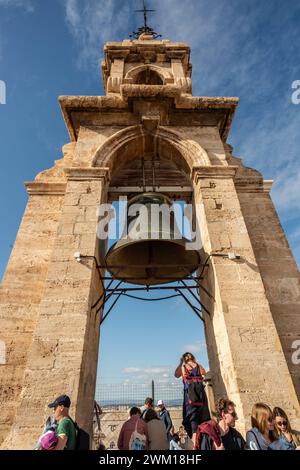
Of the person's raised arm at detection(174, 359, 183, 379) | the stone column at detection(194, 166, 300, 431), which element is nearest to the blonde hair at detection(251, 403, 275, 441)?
the stone column at detection(194, 166, 300, 431)

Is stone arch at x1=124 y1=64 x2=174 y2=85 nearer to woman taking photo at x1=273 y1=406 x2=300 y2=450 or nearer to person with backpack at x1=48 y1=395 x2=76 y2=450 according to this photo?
person with backpack at x1=48 y1=395 x2=76 y2=450

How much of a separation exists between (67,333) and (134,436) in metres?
1.32

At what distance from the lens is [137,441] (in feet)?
9.84

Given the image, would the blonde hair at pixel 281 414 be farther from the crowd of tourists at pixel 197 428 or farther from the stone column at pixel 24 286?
the stone column at pixel 24 286

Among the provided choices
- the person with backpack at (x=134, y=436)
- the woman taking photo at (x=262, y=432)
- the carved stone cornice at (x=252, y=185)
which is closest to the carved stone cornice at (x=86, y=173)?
the carved stone cornice at (x=252, y=185)

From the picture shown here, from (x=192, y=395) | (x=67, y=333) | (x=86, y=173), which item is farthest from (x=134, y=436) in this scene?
(x=86, y=173)

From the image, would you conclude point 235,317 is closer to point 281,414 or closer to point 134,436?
point 281,414

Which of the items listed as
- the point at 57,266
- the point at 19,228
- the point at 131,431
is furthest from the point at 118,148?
the point at 131,431

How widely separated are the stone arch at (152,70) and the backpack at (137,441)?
6.78 meters

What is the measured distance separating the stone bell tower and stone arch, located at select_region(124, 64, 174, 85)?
0.04m

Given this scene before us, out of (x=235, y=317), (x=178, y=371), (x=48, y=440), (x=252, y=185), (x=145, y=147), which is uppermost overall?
(x=145, y=147)

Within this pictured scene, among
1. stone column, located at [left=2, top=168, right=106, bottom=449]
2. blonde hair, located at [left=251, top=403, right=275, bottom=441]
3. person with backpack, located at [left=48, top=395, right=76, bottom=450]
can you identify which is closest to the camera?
person with backpack, located at [left=48, top=395, right=76, bottom=450]

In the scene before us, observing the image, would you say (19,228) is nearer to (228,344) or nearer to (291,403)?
(228,344)

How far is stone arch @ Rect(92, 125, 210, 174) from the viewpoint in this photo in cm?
514
